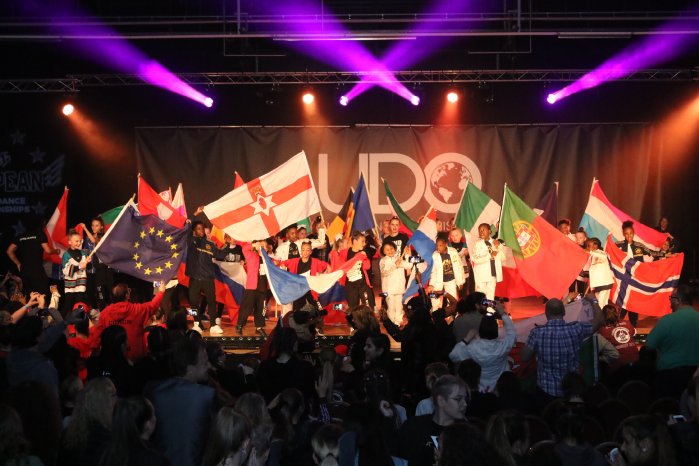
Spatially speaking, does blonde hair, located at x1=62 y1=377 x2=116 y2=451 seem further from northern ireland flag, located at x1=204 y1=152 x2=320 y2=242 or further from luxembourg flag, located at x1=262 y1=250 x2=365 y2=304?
northern ireland flag, located at x1=204 y1=152 x2=320 y2=242

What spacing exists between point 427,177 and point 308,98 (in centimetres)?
319

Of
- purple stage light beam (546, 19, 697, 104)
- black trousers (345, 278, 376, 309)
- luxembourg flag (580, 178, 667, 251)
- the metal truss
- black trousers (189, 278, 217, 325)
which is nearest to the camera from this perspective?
black trousers (189, 278, 217, 325)

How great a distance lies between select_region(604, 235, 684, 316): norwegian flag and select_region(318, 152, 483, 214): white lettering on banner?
17.1ft

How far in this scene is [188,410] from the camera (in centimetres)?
548

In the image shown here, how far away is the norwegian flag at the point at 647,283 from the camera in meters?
15.9

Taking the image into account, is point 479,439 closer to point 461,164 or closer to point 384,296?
point 384,296

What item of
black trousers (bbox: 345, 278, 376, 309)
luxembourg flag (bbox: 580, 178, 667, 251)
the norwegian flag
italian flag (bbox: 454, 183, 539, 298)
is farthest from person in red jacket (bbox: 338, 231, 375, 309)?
luxembourg flag (bbox: 580, 178, 667, 251)

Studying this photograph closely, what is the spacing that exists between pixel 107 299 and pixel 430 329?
9.56 meters

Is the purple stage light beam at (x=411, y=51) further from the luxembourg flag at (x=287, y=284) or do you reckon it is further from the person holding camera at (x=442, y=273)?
the luxembourg flag at (x=287, y=284)

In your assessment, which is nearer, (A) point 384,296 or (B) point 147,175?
(A) point 384,296

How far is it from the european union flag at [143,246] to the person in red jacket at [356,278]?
279cm

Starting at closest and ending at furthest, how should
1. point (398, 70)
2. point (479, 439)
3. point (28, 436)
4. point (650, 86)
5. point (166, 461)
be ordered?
1. point (479, 439)
2. point (166, 461)
3. point (28, 436)
4. point (398, 70)
5. point (650, 86)

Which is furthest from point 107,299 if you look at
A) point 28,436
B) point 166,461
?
point 166,461

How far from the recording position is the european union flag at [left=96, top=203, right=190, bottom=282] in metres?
14.9
